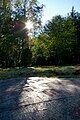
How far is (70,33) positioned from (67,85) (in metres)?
42.1

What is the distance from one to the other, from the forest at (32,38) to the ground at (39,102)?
27351 mm

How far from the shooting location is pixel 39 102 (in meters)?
8.83

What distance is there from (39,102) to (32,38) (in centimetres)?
3704

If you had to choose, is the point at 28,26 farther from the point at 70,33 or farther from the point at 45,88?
the point at 45,88

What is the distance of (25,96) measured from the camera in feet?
30.9

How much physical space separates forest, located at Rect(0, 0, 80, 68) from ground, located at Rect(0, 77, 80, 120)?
2735cm

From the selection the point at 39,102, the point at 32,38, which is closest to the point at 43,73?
the point at 39,102

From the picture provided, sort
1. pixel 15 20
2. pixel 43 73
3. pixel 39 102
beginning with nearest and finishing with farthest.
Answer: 1. pixel 39 102
2. pixel 43 73
3. pixel 15 20

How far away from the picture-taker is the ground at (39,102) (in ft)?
26.1

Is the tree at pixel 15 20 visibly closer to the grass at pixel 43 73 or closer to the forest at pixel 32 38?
the forest at pixel 32 38

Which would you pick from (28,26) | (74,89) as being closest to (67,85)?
(74,89)

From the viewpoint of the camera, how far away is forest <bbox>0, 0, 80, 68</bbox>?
41281 mm

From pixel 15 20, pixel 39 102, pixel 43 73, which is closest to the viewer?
pixel 39 102

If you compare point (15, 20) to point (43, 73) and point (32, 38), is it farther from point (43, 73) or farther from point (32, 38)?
point (43, 73)
